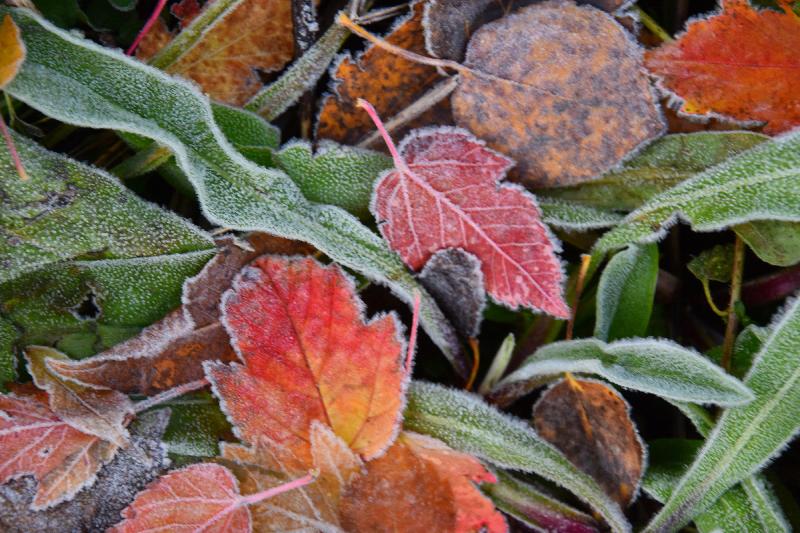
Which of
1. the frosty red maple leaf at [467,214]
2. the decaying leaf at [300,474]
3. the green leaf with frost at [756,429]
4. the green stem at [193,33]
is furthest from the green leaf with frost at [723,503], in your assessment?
the green stem at [193,33]

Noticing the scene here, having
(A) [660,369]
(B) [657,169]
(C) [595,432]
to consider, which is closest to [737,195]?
(B) [657,169]

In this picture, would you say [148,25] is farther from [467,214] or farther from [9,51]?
[467,214]

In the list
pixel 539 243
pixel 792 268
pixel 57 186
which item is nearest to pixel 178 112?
pixel 57 186

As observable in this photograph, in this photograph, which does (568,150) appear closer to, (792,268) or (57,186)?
(792,268)

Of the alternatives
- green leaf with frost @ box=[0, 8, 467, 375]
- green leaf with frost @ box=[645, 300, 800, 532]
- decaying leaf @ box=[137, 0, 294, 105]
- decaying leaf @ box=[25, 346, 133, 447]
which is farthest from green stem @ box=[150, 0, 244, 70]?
green leaf with frost @ box=[645, 300, 800, 532]

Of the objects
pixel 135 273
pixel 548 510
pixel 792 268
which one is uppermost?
pixel 792 268

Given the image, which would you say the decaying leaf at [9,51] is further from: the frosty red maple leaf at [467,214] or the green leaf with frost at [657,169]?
the green leaf with frost at [657,169]

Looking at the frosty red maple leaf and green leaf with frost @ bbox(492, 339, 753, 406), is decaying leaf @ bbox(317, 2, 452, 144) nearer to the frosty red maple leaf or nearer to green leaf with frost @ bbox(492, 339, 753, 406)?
the frosty red maple leaf
